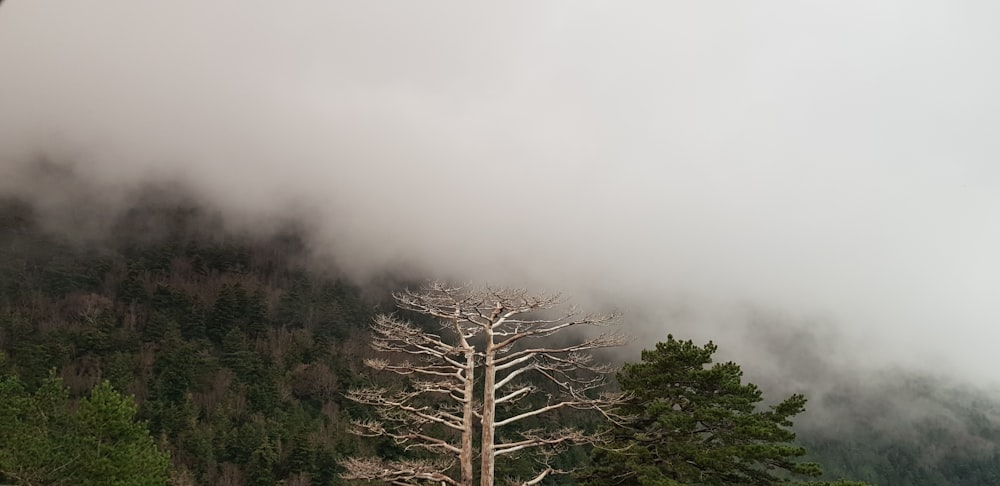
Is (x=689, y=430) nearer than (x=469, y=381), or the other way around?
(x=469, y=381)

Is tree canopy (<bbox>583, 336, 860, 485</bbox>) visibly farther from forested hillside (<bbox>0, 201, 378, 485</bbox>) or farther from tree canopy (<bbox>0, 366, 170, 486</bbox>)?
forested hillside (<bbox>0, 201, 378, 485</bbox>)

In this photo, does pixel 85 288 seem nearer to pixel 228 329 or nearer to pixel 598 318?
pixel 228 329

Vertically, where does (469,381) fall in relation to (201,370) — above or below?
above

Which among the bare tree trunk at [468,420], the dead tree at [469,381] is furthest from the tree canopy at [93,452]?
the bare tree trunk at [468,420]

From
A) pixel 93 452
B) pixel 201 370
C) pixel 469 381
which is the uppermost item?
pixel 469 381

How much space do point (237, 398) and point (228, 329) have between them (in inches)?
1888

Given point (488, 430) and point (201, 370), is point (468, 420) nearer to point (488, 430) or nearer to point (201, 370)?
point (488, 430)

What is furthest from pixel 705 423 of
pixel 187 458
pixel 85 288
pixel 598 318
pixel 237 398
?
pixel 85 288

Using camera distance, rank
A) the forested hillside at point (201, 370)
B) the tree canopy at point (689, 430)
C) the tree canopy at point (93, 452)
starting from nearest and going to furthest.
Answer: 1. the tree canopy at point (689, 430)
2. the tree canopy at point (93, 452)
3. the forested hillside at point (201, 370)

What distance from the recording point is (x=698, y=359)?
703 inches

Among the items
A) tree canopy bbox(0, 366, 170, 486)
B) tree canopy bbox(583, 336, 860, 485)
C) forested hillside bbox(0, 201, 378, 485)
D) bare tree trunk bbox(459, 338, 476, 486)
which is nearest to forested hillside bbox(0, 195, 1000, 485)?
forested hillside bbox(0, 201, 378, 485)

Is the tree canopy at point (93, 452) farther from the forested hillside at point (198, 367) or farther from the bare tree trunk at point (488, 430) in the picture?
the forested hillside at point (198, 367)

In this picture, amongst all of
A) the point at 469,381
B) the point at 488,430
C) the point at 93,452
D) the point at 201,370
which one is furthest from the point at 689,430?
the point at 201,370

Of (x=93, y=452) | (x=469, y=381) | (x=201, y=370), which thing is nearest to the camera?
(x=469, y=381)
